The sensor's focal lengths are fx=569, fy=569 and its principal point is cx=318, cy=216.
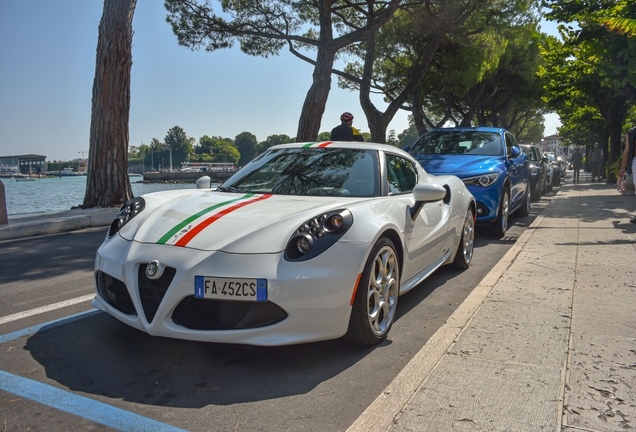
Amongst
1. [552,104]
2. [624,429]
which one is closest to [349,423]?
[624,429]

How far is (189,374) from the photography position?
300cm

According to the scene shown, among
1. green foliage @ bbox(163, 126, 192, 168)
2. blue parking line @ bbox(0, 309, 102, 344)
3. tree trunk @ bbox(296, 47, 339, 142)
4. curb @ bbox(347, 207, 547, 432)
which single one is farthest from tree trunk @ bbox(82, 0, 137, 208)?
green foliage @ bbox(163, 126, 192, 168)

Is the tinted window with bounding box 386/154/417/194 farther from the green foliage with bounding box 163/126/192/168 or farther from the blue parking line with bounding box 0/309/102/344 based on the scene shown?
the green foliage with bounding box 163/126/192/168

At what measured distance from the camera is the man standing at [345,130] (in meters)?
8.24

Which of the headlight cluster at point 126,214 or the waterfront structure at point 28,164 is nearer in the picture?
the headlight cluster at point 126,214

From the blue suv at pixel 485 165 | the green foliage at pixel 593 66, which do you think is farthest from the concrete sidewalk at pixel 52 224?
the green foliage at pixel 593 66

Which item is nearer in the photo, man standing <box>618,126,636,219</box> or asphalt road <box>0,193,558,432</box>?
asphalt road <box>0,193,558,432</box>

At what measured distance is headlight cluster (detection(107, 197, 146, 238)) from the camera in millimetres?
3715

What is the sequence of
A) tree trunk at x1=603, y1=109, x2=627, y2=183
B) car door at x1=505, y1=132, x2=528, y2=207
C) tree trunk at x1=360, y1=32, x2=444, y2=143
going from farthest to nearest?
tree trunk at x1=603, y1=109, x2=627, y2=183 < tree trunk at x1=360, y1=32, x2=444, y2=143 < car door at x1=505, y1=132, x2=528, y2=207

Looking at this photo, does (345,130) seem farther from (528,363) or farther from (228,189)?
(528,363)

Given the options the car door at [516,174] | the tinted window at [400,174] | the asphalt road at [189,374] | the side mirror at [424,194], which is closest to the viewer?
the asphalt road at [189,374]

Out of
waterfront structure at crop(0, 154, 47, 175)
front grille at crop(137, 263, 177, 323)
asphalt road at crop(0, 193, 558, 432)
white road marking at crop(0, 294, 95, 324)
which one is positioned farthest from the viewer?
waterfront structure at crop(0, 154, 47, 175)

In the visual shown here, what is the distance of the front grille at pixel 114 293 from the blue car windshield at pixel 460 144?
6.66 meters

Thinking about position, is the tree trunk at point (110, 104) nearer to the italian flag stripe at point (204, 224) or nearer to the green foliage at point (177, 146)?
the italian flag stripe at point (204, 224)
